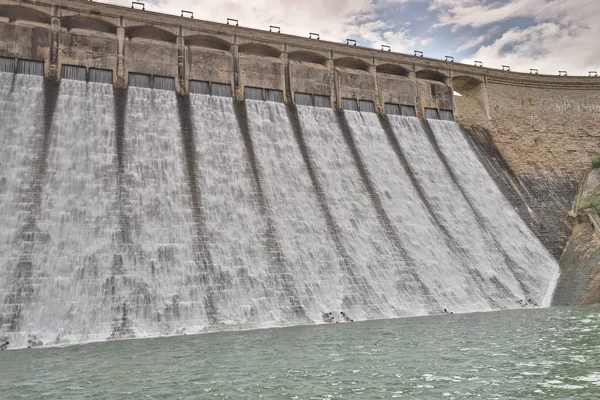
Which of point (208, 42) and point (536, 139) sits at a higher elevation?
point (208, 42)

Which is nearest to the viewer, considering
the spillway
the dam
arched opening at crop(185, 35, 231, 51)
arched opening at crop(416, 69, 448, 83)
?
the spillway

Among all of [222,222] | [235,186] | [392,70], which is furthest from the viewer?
[392,70]

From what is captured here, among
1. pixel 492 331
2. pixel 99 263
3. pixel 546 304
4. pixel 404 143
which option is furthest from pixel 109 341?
pixel 404 143

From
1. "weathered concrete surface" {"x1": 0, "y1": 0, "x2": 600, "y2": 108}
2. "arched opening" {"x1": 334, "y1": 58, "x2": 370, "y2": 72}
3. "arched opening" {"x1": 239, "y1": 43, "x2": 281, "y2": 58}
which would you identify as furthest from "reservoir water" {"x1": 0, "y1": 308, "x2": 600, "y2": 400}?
"arched opening" {"x1": 334, "y1": 58, "x2": 370, "y2": 72}

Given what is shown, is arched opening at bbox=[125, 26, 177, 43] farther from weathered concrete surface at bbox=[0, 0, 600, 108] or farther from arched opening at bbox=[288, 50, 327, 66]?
arched opening at bbox=[288, 50, 327, 66]

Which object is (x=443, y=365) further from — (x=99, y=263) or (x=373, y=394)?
(x=99, y=263)

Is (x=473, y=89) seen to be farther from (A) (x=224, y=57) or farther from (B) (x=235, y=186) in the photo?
(B) (x=235, y=186)

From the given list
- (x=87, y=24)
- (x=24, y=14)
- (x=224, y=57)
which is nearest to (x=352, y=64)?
(x=224, y=57)
